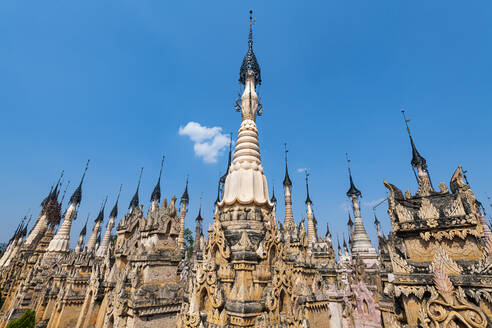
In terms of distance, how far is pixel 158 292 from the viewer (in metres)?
9.58

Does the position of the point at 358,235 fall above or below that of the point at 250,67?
below

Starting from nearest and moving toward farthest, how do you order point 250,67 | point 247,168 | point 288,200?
1. point 247,168
2. point 250,67
3. point 288,200

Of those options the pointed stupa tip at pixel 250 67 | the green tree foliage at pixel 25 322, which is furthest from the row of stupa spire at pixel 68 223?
the pointed stupa tip at pixel 250 67

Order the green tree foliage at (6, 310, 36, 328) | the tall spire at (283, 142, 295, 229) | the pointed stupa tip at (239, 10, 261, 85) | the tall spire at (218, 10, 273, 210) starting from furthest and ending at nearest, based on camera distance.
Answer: the tall spire at (283, 142, 295, 229), the green tree foliage at (6, 310, 36, 328), the pointed stupa tip at (239, 10, 261, 85), the tall spire at (218, 10, 273, 210)

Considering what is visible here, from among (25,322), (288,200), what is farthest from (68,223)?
(288,200)

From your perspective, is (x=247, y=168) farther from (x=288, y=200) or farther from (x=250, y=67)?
(x=288, y=200)

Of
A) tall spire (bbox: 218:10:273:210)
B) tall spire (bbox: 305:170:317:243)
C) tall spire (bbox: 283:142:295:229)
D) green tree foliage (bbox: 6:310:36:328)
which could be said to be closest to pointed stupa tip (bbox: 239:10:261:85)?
tall spire (bbox: 218:10:273:210)

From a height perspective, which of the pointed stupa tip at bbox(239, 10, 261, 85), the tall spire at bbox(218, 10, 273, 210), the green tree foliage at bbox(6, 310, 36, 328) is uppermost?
the pointed stupa tip at bbox(239, 10, 261, 85)

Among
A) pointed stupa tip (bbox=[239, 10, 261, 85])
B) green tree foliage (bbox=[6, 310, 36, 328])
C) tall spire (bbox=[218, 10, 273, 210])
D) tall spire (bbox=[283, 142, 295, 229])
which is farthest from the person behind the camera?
tall spire (bbox=[283, 142, 295, 229])

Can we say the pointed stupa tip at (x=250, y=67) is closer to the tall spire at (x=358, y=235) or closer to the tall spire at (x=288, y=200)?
the tall spire at (x=288, y=200)

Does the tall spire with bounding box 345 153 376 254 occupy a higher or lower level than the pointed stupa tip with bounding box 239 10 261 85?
lower

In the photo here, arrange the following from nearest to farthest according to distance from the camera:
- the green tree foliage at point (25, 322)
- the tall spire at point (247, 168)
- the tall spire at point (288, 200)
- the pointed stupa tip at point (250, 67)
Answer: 1. the tall spire at point (247, 168)
2. the pointed stupa tip at point (250, 67)
3. the green tree foliage at point (25, 322)
4. the tall spire at point (288, 200)

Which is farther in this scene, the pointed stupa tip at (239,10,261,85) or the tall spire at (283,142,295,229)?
the tall spire at (283,142,295,229)

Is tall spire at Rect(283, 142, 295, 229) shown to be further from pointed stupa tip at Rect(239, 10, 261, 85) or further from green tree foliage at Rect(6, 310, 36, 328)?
green tree foliage at Rect(6, 310, 36, 328)
